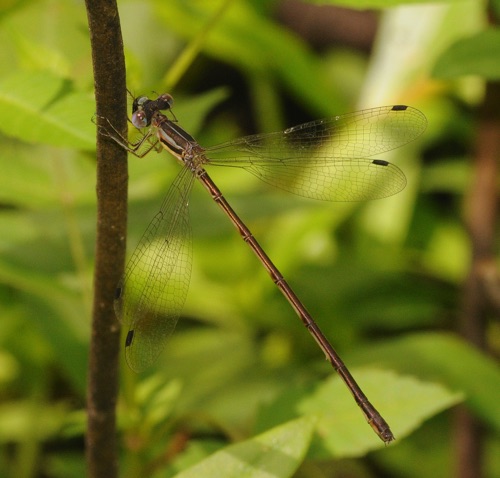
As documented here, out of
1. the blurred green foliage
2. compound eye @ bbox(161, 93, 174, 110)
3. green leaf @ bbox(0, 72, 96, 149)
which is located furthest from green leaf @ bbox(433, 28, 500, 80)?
green leaf @ bbox(0, 72, 96, 149)

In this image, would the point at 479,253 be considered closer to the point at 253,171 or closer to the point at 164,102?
the point at 253,171

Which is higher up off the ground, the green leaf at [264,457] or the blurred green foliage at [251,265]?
the blurred green foliage at [251,265]

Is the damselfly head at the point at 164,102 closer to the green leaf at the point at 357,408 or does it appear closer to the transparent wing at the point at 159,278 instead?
the transparent wing at the point at 159,278

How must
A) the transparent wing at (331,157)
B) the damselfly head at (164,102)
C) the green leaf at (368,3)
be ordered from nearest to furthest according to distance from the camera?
the green leaf at (368,3) < the damselfly head at (164,102) < the transparent wing at (331,157)

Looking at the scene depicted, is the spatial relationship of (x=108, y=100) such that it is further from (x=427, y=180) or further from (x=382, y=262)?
(x=427, y=180)

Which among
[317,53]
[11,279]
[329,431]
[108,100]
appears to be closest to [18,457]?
[11,279]

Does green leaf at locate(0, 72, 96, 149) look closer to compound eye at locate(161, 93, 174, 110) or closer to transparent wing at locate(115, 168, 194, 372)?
transparent wing at locate(115, 168, 194, 372)

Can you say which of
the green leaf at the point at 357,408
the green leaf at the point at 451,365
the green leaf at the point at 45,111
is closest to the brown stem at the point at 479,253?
the green leaf at the point at 451,365

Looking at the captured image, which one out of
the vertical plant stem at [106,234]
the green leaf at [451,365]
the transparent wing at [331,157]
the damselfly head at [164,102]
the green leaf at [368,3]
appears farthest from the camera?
the transparent wing at [331,157]
